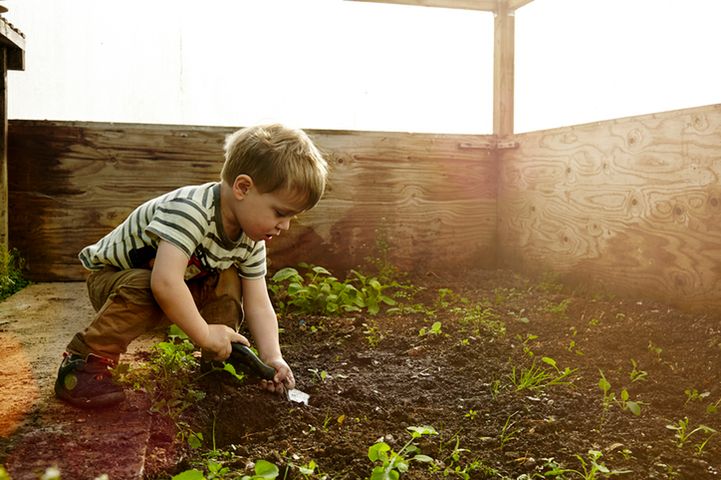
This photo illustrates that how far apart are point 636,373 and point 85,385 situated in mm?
1907

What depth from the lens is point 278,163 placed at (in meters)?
1.93

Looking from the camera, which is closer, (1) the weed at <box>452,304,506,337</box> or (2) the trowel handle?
(2) the trowel handle

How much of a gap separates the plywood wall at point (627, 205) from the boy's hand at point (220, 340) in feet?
7.40

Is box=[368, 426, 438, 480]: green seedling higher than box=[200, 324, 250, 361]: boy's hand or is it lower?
lower

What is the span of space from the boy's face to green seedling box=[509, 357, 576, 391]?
3.21ft

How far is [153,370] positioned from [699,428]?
1.65m

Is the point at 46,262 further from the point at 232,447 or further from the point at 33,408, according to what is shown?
the point at 232,447

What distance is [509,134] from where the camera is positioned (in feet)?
14.3

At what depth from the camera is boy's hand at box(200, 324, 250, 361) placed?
76.3 inches

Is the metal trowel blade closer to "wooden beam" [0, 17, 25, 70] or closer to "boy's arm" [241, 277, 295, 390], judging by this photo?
"boy's arm" [241, 277, 295, 390]

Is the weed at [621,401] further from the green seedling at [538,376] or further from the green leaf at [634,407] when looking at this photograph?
the green seedling at [538,376]

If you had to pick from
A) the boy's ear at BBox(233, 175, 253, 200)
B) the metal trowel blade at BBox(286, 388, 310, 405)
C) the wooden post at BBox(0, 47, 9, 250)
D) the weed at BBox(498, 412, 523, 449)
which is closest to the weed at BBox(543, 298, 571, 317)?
the weed at BBox(498, 412, 523, 449)

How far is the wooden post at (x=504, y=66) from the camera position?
431 cm

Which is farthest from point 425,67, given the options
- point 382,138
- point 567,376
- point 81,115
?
point 567,376
